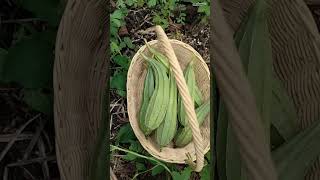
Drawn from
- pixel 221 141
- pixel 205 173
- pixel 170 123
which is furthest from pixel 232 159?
pixel 170 123

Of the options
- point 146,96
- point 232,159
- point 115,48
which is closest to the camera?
point 232,159

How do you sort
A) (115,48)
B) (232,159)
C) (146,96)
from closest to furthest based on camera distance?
(232,159) < (115,48) < (146,96)

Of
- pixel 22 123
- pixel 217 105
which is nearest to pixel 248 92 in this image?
pixel 217 105

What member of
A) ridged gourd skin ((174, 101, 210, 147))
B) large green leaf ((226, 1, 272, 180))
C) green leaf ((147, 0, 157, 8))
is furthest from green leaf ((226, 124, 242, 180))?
green leaf ((147, 0, 157, 8))

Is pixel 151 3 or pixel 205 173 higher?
pixel 151 3

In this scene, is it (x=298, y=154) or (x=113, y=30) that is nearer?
(x=298, y=154)

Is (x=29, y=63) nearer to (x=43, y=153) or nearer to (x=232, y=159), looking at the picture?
(x=43, y=153)
